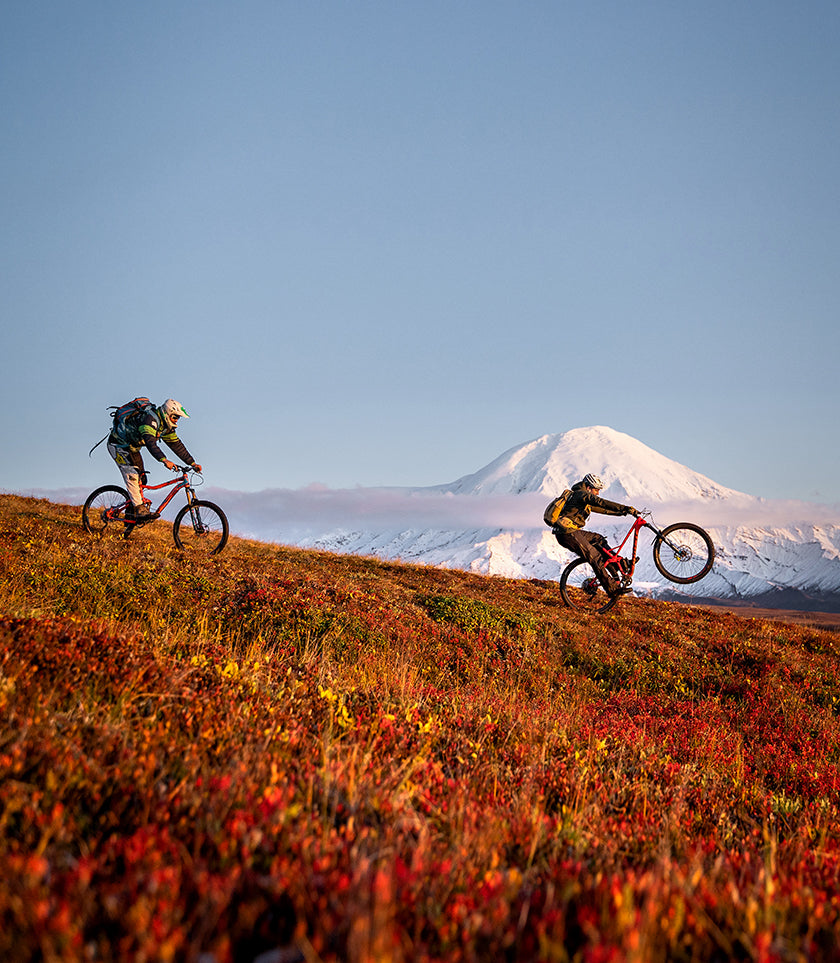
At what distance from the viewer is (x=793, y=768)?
6.72m

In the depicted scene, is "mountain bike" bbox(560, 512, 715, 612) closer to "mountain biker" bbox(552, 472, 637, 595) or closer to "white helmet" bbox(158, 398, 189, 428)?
"mountain biker" bbox(552, 472, 637, 595)

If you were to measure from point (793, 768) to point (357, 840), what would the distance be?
21.4 ft

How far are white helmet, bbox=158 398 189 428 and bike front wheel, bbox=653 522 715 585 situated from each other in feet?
42.0

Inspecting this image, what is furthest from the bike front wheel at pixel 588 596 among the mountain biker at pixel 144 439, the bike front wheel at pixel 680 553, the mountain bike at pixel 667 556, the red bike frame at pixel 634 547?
the mountain biker at pixel 144 439

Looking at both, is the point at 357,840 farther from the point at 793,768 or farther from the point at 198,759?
the point at 793,768

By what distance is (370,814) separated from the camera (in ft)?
10.0

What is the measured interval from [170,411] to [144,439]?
40.6 inches

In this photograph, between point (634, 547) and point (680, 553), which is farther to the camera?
point (634, 547)

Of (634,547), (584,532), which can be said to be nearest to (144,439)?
(584,532)

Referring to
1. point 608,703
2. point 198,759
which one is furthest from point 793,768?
point 198,759

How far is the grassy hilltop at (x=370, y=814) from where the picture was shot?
6.17 feet

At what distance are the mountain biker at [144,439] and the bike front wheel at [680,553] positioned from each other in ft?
41.5

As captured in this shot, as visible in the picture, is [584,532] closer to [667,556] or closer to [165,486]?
[667,556]

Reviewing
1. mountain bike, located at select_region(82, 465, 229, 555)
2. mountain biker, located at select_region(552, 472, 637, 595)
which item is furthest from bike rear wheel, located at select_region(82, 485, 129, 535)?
mountain biker, located at select_region(552, 472, 637, 595)
